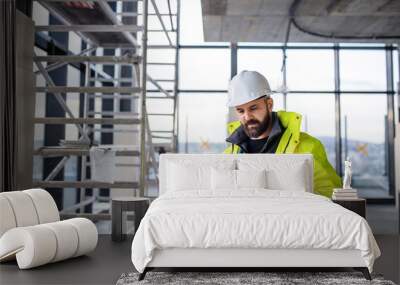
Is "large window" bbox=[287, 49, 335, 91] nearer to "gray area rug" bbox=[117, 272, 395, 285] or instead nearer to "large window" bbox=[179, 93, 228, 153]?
"large window" bbox=[179, 93, 228, 153]

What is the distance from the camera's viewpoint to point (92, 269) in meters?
3.49

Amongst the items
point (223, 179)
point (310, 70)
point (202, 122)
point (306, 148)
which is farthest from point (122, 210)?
point (310, 70)

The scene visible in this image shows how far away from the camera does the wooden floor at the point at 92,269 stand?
10.5ft

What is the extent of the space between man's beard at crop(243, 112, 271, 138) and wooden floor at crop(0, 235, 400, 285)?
1.64 metres

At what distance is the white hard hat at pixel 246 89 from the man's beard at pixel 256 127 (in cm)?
24

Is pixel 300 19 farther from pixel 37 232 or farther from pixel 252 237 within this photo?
pixel 37 232

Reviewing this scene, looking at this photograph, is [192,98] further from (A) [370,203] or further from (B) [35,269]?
(B) [35,269]

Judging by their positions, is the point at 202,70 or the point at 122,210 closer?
the point at 122,210

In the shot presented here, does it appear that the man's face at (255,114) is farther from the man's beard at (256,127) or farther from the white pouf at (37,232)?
the white pouf at (37,232)

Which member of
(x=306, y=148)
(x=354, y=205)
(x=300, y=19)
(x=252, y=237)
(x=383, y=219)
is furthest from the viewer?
(x=383, y=219)

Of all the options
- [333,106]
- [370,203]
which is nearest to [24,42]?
[333,106]

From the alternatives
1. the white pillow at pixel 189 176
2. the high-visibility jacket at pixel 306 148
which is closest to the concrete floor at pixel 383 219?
the high-visibility jacket at pixel 306 148

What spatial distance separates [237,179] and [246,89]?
3.38 ft

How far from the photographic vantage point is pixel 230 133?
5348 mm
